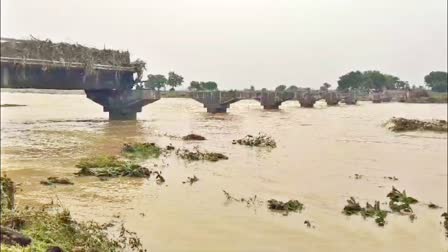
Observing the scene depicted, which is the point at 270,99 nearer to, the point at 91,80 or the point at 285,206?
the point at 91,80

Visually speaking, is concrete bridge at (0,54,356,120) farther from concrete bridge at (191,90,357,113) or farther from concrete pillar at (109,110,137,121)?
concrete bridge at (191,90,357,113)

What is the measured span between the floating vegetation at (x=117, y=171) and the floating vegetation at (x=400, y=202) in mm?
5557

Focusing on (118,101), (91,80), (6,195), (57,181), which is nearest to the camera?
(6,195)

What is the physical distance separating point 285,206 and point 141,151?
25.5 feet

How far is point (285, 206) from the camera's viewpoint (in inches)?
369

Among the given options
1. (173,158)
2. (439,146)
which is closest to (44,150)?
(173,158)

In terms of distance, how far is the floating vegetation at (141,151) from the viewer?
620 inches

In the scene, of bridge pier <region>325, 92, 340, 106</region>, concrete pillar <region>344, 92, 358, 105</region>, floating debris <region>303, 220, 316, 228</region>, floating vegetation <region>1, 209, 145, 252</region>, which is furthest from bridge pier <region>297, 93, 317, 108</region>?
floating vegetation <region>1, 209, 145, 252</region>

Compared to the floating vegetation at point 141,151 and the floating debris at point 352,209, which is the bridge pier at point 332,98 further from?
the floating debris at point 352,209

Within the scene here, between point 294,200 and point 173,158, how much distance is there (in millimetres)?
6542

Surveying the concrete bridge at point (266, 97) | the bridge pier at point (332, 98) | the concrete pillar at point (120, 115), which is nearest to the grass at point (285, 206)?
the concrete pillar at point (120, 115)

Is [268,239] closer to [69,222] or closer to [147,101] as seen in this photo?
[69,222]

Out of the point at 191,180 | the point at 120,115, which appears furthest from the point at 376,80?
the point at 191,180

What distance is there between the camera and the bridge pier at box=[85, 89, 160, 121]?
3378cm
